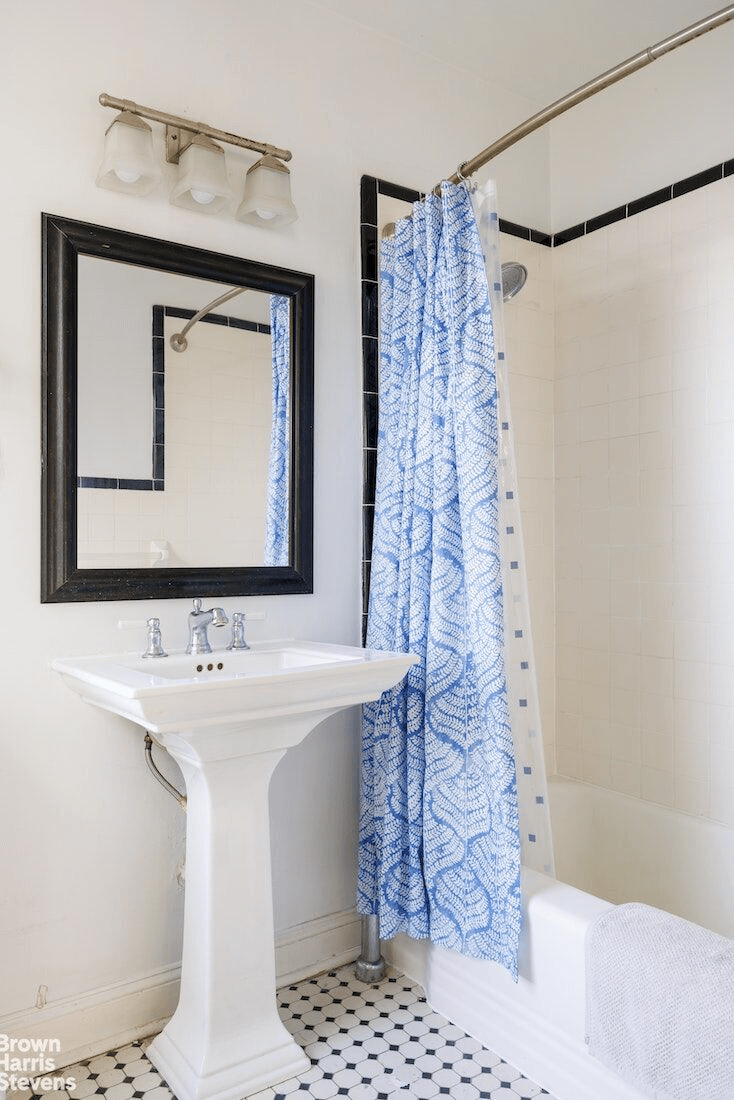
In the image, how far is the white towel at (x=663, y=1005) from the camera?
1331 mm

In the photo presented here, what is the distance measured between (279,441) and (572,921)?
4.45ft

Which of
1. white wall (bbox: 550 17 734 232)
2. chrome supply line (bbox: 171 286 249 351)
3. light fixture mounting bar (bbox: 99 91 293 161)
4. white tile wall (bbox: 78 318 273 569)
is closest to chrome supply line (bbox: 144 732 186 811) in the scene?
white tile wall (bbox: 78 318 273 569)

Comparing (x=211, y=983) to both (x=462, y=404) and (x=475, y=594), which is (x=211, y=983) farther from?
(x=462, y=404)

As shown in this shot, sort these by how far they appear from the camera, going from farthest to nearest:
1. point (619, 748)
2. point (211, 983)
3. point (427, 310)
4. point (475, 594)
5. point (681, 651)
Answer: point (619, 748), point (681, 651), point (427, 310), point (475, 594), point (211, 983)

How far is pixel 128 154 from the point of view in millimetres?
1790

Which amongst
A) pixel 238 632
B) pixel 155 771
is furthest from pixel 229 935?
pixel 238 632

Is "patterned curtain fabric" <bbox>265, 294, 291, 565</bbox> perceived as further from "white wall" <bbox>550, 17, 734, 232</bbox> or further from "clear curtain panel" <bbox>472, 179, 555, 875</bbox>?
"white wall" <bbox>550, 17, 734, 232</bbox>

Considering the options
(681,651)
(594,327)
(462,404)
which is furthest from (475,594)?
(594,327)

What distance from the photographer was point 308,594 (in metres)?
2.25

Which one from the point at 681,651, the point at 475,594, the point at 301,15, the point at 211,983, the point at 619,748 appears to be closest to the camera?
the point at 211,983

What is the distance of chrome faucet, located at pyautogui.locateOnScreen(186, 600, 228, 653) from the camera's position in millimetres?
1937

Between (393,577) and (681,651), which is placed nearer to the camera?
(393,577)

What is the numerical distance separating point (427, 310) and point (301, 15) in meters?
0.95

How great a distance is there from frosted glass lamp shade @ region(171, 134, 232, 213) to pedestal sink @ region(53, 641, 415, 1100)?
1114 millimetres
